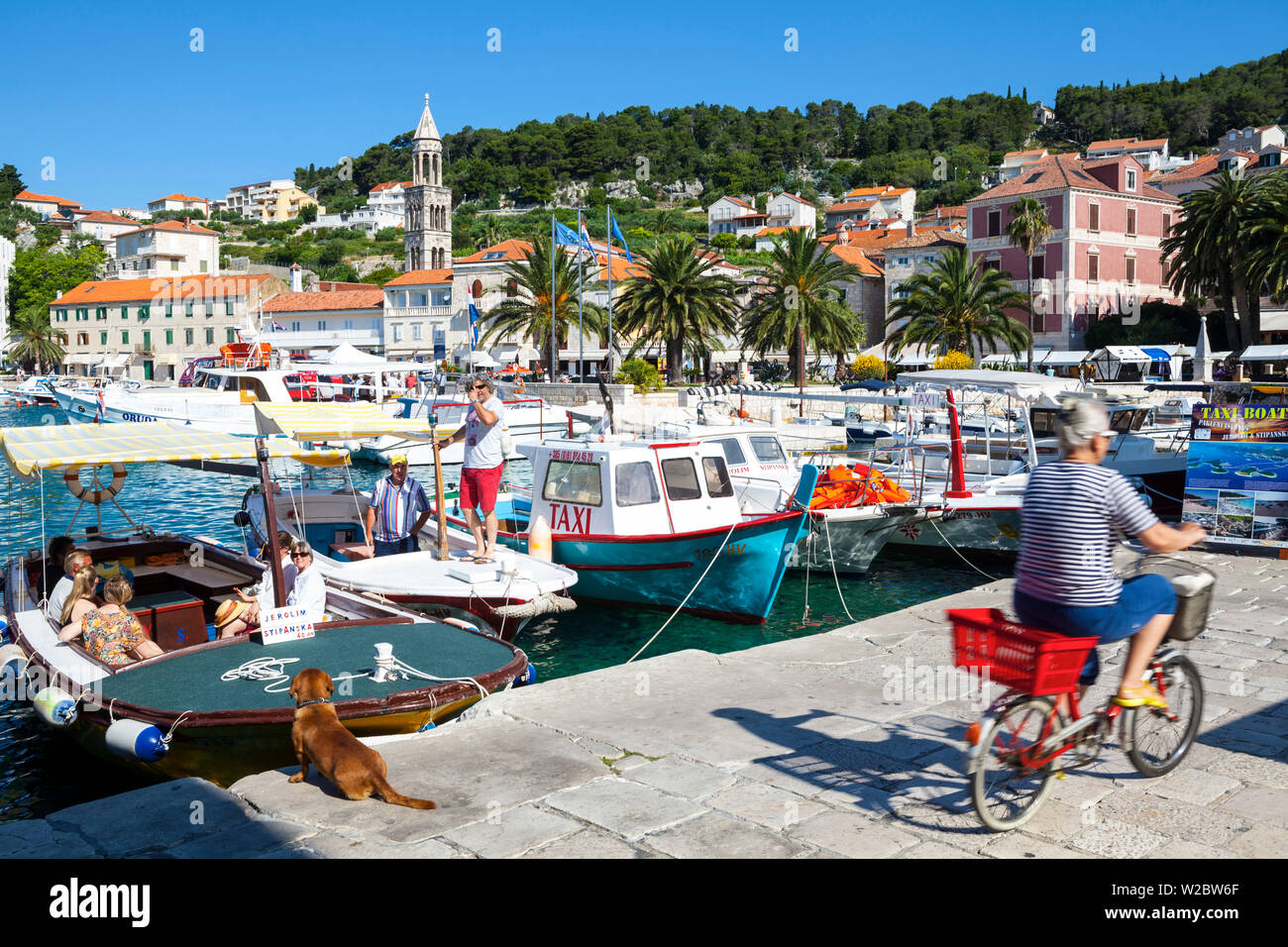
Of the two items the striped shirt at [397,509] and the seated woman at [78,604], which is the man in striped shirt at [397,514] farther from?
the seated woman at [78,604]

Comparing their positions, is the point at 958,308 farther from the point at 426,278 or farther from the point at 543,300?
the point at 426,278

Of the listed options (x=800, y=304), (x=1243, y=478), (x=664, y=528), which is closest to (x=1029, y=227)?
(x=800, y=304)

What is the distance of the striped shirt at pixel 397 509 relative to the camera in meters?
14.6

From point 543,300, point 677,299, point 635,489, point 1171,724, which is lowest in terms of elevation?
point 1171,724

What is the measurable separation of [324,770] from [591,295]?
218 ft

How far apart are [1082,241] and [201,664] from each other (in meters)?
61.9

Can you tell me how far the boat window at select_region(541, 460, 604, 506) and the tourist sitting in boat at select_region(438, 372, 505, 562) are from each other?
2.34 metres

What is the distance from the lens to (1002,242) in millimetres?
63500

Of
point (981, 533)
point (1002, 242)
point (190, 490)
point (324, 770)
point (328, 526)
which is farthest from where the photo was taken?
point (1002, 242)

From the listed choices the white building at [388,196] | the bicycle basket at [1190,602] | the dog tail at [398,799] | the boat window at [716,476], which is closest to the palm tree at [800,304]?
the boat window at [716,476]

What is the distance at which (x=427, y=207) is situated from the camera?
103 m

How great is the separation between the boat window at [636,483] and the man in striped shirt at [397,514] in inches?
110
